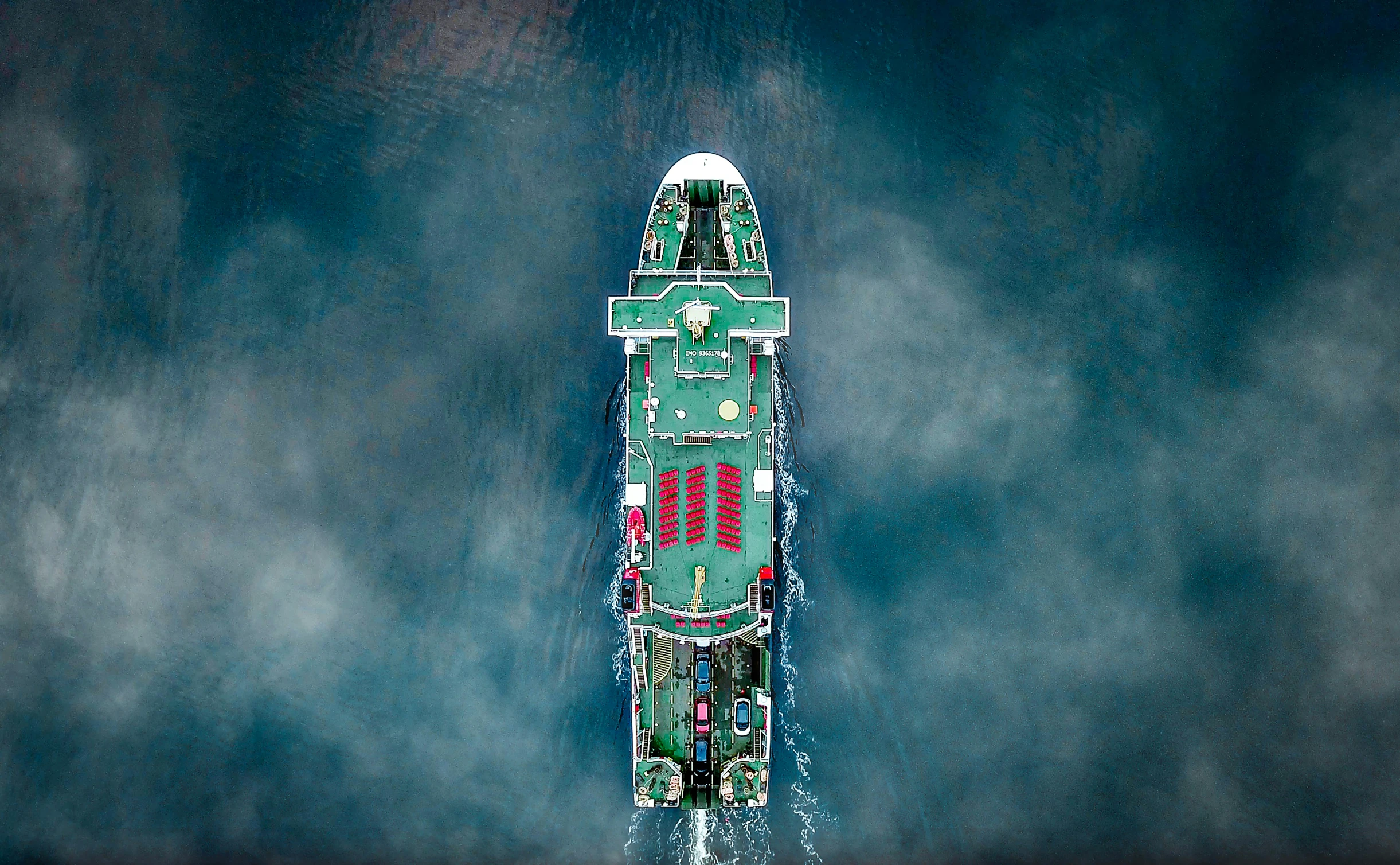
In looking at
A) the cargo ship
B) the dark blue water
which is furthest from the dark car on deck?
the dark blue water

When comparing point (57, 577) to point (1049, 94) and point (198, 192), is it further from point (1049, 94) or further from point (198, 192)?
point (1049, 94)

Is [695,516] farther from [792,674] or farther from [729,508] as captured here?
[792,674]

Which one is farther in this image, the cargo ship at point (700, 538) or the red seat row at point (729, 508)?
the red seat row at point (729, 508)

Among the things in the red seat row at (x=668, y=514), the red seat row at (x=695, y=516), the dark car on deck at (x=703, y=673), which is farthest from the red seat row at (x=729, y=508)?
the dark car on deck at (x=703, y=673)

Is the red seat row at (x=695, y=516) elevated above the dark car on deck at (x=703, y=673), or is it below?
above

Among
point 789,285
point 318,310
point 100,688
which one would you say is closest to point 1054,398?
point 789,285

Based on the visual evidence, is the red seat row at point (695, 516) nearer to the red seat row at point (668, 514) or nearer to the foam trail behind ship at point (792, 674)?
the red seat row at point (668, 514)

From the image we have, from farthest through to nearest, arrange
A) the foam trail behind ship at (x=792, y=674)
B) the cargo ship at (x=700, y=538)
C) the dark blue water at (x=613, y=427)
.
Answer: the dark blue water at (x=613, y=427), the foam trail behind ship at (x=792, y=674), the cargo ship at (x=700, y=538)

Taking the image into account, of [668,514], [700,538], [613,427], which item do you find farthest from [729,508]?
[613,427]
